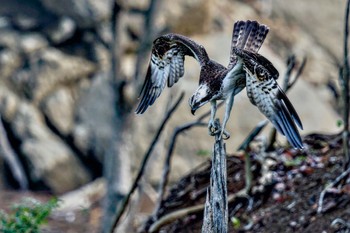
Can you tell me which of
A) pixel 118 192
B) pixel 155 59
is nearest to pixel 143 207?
pixel 118 192

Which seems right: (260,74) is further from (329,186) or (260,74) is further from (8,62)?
(8,62)

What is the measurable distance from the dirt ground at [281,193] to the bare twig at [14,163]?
18.9 ft

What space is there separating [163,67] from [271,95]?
93cm

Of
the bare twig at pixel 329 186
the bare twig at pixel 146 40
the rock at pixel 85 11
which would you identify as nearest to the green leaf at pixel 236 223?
the bare twig at pixel 329 186

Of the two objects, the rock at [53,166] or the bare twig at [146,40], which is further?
the rock at [53,166]

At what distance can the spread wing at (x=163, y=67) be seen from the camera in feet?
13.7

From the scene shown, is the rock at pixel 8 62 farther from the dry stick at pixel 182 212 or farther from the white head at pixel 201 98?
the white head at pixel 201 98

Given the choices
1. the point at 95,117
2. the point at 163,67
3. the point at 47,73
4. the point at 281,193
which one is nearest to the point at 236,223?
the point at 281,193

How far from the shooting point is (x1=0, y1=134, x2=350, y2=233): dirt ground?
17.0 feet

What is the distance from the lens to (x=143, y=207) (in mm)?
10117

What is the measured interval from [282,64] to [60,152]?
12.7 feet

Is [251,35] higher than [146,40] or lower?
lower

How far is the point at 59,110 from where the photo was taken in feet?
40.5

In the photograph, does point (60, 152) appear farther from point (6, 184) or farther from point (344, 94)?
point (344, 94)
